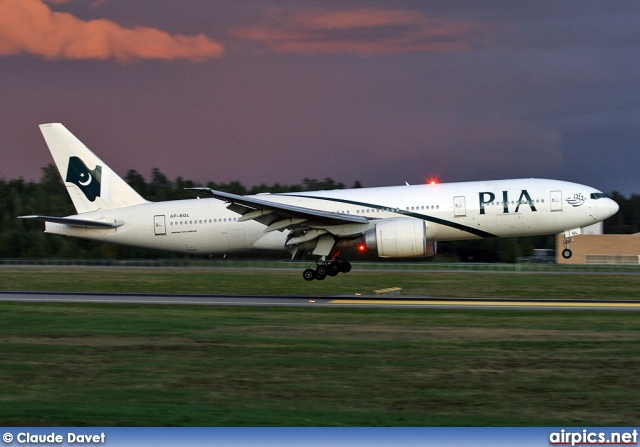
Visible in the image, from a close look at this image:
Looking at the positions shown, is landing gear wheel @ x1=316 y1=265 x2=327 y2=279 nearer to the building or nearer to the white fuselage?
the white fuselage

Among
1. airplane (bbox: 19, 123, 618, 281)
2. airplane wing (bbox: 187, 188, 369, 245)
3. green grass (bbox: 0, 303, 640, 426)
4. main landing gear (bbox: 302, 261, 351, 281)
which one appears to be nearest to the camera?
green grass (bbox: 0, 303, 640, 426)

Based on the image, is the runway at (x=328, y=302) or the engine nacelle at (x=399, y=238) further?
the engine nacelle at (x=399, y=238)

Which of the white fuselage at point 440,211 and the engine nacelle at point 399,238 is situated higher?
the white fuselage at point 440,211

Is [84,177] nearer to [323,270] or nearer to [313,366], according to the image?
[323,270]

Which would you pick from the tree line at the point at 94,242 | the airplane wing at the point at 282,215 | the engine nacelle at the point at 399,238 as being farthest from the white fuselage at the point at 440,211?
the tree line at the point at 94,242

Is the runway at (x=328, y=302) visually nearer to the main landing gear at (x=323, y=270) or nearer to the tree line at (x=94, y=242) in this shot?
the main landing gear at (x=323, y=270)

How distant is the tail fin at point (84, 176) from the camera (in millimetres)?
36688

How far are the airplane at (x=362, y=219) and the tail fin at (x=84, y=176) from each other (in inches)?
61.9

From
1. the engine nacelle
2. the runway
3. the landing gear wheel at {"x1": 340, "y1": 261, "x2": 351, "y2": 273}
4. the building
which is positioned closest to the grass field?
the runway

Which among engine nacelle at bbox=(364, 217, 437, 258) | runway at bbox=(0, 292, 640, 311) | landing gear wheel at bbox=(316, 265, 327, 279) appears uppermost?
engine nacelle at bbox=(364, 217, 437, 258)

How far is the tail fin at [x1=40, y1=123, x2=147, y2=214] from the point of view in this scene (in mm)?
36688

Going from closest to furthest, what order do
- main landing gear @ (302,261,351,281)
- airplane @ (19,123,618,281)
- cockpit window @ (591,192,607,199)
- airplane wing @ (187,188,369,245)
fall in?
airplane wing @ (187,188,369,245) → airplane @ (19,123,618,281) → cockpit window @ (591,192,607,199) → main landing gear @ (302,261,351,281)

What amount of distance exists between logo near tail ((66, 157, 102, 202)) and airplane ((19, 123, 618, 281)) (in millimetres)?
2056

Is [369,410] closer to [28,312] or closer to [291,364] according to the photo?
[291,364]
